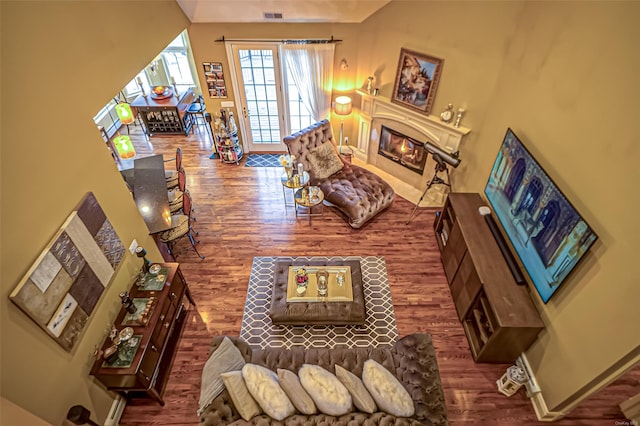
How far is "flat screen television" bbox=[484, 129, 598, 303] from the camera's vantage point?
2.93 metres

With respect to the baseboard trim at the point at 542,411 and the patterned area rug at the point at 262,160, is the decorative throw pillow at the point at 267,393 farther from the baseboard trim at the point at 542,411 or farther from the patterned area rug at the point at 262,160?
the patterned area rug at the point at 262,160

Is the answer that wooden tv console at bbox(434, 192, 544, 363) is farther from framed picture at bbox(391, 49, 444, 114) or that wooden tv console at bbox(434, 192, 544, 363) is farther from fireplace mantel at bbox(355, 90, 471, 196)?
framed picture at bbox(391, 49, 444, 114)

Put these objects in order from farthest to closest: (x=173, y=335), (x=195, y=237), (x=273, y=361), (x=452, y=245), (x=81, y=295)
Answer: (x=195, y=237) → (x=452, y=245) → (x=173, y=335) → (x=273, y=361) → (x=81, y=295)

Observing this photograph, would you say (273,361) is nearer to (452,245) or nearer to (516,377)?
(516,377)

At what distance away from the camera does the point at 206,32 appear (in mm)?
5895

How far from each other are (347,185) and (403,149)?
136 cm

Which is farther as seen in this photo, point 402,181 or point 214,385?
Answer: point 402,181

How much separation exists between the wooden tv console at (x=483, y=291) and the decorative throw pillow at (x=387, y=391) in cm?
129

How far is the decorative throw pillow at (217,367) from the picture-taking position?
114 inches

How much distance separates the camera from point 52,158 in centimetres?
263

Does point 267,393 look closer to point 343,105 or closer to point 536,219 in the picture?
point 536,219

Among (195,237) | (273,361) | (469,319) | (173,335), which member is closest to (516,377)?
(469,319)

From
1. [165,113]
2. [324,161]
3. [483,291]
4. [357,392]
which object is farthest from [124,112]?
[483,291]

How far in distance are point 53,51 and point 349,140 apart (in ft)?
18.5
